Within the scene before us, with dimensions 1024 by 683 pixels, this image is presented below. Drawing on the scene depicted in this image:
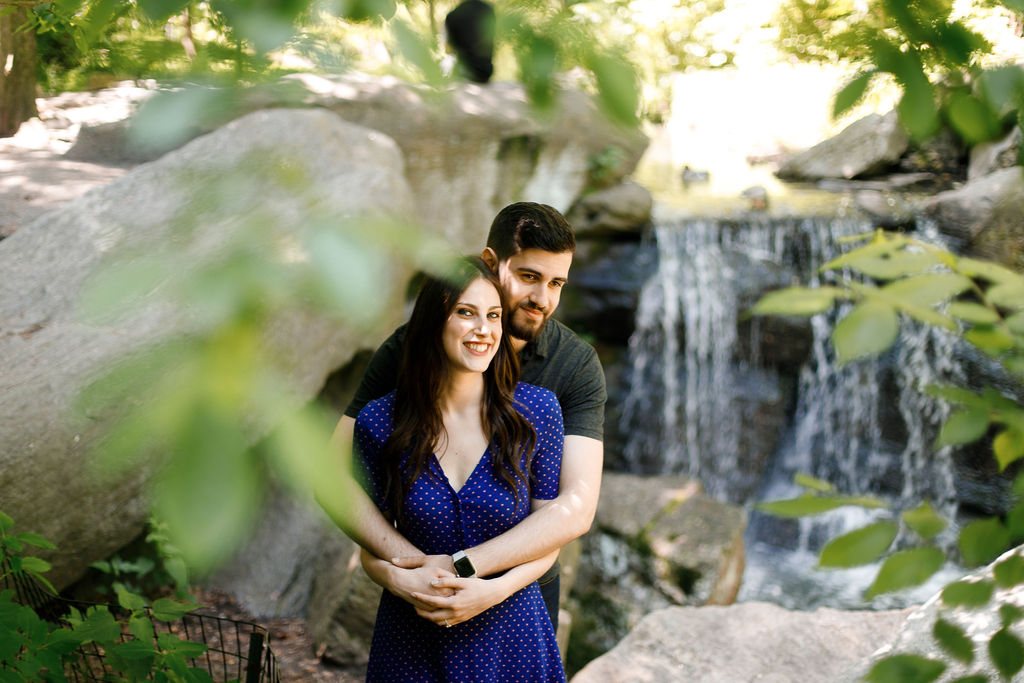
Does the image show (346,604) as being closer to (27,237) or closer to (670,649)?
(670,649)

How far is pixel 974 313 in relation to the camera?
101 centimetres

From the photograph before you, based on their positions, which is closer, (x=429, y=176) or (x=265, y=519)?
(x=265, y=519)

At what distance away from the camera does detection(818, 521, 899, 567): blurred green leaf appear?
79cm

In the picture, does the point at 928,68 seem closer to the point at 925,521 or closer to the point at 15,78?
the point at 925,521

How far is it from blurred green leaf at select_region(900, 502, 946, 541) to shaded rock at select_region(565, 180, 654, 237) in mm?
7557

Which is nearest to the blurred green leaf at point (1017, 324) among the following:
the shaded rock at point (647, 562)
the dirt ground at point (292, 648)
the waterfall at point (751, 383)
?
the dirt ground at point (292, 648)

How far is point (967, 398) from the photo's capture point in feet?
3.14

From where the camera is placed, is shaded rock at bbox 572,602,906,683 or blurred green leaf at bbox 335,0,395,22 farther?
shaded rock at bbox 572,602,906,683

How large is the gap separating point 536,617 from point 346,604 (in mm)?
1931

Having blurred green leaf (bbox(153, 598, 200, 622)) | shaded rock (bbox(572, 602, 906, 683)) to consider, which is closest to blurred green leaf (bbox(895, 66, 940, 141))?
blurred green leaf (bbox(153, 598, 200, 622))

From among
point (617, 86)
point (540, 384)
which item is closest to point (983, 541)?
point (617, 86)

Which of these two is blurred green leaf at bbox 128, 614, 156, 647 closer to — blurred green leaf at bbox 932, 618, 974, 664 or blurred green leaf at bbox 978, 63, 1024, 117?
blurred green leaf at bbox 932, 618, 974, 664

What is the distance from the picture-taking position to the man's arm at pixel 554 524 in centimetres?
195

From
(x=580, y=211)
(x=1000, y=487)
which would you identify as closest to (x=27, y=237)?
(x=580, y=211)
